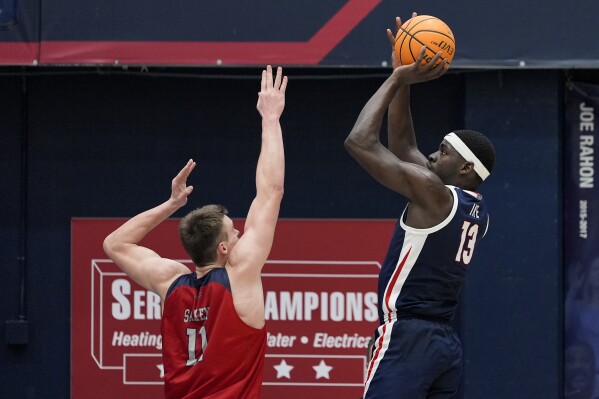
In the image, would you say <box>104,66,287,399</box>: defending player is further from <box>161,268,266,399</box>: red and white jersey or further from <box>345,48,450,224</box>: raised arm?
<box>345,48,450,224</box>: raised arm

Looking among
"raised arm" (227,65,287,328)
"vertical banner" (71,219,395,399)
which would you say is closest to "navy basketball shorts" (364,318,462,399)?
"raised arm" (227,65,287,328)

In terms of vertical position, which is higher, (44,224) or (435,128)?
(435,128)

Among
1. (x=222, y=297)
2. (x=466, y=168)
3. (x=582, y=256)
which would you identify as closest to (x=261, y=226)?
(x=222, y=297)

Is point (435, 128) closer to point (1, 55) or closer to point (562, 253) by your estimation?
point (562, 253)

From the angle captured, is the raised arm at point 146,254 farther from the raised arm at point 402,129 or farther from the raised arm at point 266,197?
the raised arm at point 402,129

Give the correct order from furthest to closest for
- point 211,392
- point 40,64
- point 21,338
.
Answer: point 21,338, point 40,64, point 211,392

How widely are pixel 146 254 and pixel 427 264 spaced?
4.71 feet

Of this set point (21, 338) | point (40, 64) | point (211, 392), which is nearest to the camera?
point (211, 392)

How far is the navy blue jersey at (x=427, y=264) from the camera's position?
571cm

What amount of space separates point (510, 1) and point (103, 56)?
312cm

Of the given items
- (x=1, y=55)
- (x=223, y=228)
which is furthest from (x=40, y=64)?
(x=223, y=228)

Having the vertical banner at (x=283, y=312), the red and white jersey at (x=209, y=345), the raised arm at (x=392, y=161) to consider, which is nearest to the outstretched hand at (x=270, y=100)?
the raised arm at (x=392, y=161)

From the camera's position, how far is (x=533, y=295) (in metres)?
8.69

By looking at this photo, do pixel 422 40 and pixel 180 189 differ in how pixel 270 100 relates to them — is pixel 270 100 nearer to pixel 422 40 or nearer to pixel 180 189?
pixel 180 189
